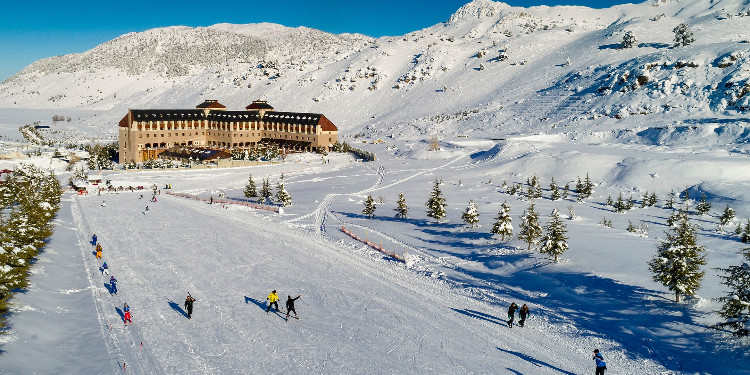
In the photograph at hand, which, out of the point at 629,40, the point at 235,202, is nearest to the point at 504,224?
the point at 235,202

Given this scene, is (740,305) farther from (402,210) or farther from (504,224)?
(402,210)

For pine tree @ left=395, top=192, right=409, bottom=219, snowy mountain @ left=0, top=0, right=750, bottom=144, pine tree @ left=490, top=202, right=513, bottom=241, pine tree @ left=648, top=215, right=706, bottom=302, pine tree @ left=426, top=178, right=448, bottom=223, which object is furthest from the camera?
snowy mountain @ left=0, top=0, right=750, bottom=144

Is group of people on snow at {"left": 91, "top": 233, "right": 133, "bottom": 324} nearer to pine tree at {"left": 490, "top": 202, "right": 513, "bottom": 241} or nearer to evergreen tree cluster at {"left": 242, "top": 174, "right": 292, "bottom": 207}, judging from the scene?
evergreen tree cluster at {"left": 242, "top": 174, "right": 292, "bottom": 207}

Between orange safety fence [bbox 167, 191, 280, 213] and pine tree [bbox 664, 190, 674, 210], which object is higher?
pine tree [bbox 664, 190, 674, 210]

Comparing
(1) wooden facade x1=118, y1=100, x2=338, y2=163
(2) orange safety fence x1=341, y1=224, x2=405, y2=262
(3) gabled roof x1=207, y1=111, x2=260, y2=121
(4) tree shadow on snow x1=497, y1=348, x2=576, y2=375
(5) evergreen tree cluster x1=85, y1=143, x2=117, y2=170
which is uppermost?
(3) gabled roof x1=207, y1=111, x2=260, y2=121

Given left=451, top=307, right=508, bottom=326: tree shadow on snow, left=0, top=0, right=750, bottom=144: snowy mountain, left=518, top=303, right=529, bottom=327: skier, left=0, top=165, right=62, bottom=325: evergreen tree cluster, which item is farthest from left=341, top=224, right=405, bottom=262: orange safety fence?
left=0, top=0, right=750, bottom=144: snowy mountain

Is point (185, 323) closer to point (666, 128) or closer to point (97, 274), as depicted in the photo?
point (97, 274)

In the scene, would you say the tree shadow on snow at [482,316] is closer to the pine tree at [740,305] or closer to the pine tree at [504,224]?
the pine tree at [740,305]

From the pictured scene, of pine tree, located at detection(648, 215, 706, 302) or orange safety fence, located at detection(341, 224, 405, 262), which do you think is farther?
orange safety fence, located at detection(341, 224, 405, 262)
